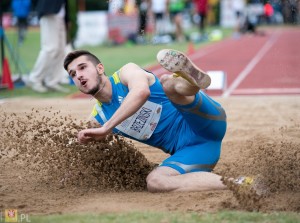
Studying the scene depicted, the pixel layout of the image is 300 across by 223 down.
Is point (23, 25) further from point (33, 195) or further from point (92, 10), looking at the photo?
point (33, 195)

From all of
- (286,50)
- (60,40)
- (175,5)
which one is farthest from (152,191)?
(175,5)

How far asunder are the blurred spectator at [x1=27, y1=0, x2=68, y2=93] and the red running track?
106 inches

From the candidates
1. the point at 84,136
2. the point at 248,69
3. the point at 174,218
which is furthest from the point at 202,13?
the point at 174,218

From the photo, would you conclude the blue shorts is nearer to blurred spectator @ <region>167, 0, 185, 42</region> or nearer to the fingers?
the fingers

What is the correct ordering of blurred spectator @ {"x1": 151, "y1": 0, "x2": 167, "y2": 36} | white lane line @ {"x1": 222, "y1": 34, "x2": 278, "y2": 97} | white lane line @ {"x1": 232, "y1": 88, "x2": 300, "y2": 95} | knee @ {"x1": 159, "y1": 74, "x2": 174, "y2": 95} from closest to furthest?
1. knee @ {"x1": 159, "y1": 74, "x2": 174, "y2": 95}
2. white lane line @ {"x1": 232, "y1": 88, "x2": 300, "y2": 95}
3. white lane line @ {"x1": 222, "y1": 34, "x2": 278, "y2": 97}
4. blurred spectator @ {"x1": 151, "y1": 0, "x2": 167, "y2": 36}

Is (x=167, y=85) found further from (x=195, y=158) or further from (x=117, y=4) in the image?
(x=117, y=4)

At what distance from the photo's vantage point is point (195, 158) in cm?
493

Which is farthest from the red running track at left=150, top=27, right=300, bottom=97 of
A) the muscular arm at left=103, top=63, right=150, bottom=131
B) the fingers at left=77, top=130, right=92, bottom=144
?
the fingers at left=77, top=130, right=92, bottom=144

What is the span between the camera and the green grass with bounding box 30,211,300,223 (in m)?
3.82

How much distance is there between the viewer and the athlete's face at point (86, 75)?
4.75 meters

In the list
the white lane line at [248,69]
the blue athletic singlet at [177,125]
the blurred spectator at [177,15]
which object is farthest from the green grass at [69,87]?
the blue athletic singlet at [177,125]

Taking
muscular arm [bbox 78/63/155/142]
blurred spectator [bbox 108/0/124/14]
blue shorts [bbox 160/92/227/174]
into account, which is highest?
blurred spectator [bbox 108/0/124/14]

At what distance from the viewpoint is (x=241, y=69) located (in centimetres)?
1455

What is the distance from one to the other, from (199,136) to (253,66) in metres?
10.4
